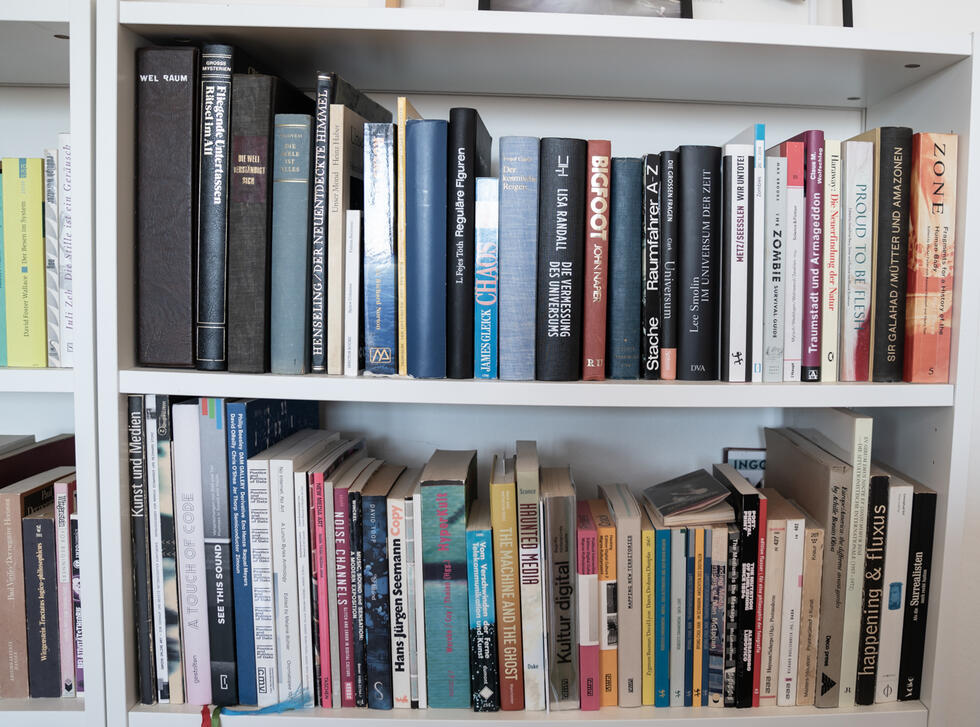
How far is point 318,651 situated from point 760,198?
29.6 inches

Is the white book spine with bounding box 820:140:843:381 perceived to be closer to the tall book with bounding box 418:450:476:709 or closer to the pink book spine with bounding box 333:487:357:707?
the tall book with bounding box 418:450:476:709

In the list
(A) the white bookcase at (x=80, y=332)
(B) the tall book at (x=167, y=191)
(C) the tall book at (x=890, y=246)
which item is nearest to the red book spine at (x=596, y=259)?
(C) the tall book at (x=890, y=246)

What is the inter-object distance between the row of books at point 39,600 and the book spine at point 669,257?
29.3 inches

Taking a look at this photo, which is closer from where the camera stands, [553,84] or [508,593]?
[508,593]

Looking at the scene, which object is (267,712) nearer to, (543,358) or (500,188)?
(543,358)

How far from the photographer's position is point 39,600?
81 centimetres

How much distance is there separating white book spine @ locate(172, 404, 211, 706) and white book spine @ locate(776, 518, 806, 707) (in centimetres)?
69

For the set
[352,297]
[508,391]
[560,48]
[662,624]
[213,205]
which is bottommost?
[662,624]

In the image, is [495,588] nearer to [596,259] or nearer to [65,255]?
[596,259]

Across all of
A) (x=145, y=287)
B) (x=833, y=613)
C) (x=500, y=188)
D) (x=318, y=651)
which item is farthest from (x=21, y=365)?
(x=833, y=613)

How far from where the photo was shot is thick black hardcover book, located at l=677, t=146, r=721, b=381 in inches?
29.8

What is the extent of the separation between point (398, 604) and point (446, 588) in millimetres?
63

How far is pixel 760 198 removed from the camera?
0.76 meters

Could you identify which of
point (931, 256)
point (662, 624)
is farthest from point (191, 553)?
point (931, 256)
